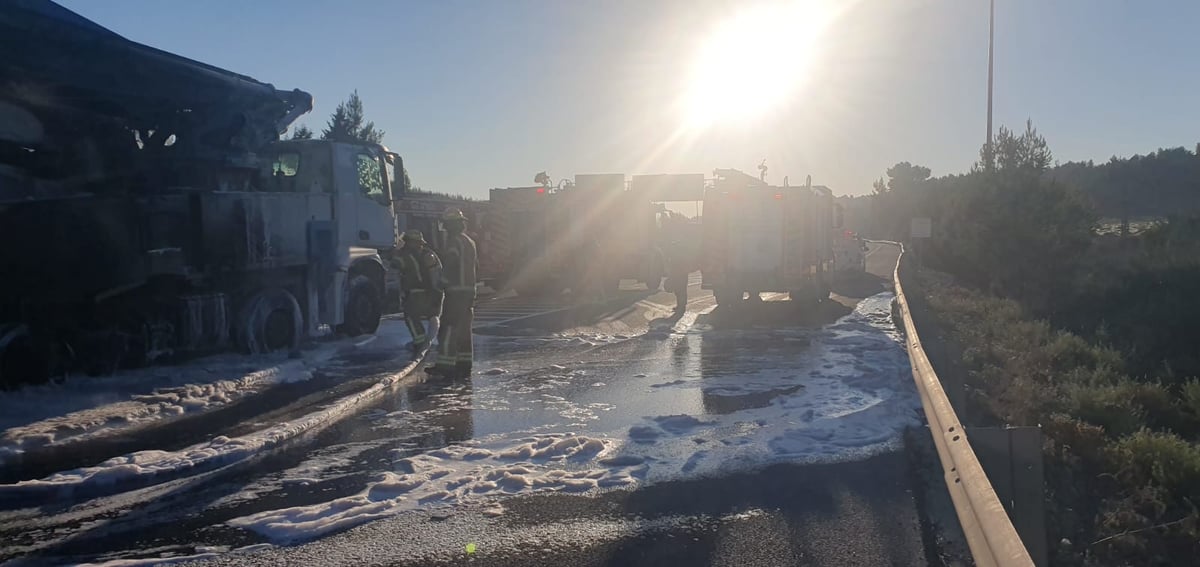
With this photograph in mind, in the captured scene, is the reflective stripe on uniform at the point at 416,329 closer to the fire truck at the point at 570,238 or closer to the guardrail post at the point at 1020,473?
the guardrail post at the point at 1020,473

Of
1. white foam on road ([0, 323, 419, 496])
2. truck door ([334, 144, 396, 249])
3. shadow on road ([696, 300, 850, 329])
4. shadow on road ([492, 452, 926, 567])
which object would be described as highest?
truck door ([334, 144, 396, 249])

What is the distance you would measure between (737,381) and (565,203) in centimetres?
1656

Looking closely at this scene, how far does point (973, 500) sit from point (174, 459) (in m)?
5.67

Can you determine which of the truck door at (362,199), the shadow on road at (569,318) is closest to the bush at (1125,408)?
the shadow on road at (569,318)

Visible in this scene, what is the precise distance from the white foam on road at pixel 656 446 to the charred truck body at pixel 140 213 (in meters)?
3.66

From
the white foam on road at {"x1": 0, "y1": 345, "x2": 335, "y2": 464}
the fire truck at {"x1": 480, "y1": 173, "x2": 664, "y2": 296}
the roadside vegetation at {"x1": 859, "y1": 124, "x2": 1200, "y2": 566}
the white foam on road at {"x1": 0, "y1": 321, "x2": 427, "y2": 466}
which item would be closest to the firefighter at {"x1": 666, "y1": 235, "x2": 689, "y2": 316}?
the fire truck at {"x1": 480, "y1": 173, "x2": 664, "y2": 296}

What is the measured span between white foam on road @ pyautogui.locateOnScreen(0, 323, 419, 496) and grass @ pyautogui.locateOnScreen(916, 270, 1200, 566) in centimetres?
573

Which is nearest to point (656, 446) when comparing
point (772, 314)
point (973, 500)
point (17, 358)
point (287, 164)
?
point (973, 500)

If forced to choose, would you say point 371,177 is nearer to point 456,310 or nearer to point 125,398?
point 456,310

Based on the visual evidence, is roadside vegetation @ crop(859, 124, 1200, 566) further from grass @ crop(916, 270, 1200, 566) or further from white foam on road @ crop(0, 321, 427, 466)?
white foam on road @ crop(0, 321, 427, 466)

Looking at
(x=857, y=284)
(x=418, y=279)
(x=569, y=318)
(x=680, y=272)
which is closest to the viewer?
(x=418, y=279)

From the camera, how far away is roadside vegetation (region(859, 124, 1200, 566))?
21.9 feet

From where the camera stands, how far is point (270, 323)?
42.7ft

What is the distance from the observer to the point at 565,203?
27.8 meters
